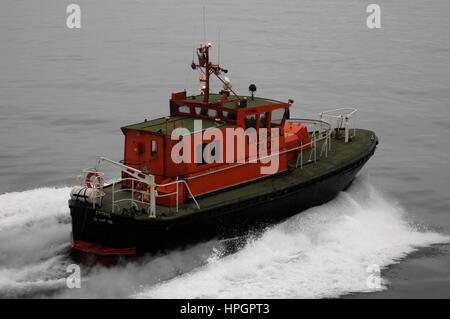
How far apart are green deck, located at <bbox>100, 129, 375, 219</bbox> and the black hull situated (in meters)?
0.14

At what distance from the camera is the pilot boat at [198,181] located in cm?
1280

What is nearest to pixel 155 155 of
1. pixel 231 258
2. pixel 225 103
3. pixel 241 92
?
Answer: pixel 225 103

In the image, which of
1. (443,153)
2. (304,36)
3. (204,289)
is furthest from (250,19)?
(204,289)

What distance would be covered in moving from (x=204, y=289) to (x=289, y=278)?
182cm

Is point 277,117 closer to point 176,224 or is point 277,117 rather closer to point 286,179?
point 286,179

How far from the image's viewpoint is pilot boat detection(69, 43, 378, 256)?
12797 millimetres

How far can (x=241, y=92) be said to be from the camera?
30.1 metres

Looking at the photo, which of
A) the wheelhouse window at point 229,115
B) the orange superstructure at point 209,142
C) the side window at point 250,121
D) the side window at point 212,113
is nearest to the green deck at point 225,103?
the orange superstructure at point 209,142

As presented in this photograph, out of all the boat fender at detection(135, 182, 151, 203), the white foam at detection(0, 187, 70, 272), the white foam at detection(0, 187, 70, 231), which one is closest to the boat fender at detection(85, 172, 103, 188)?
the boat fender at detection(135, 182, 151, 203)

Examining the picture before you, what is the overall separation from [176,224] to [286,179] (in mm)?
3410

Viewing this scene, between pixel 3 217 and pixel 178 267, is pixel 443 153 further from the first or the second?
pixel 3 217

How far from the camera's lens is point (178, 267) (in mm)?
12898

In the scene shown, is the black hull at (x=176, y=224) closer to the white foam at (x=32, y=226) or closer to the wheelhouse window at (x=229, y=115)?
the white foam at (x=32, y=226)

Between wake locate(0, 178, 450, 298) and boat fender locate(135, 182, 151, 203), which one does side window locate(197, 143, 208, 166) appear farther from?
wake locate(0, 178, 450, 298)
